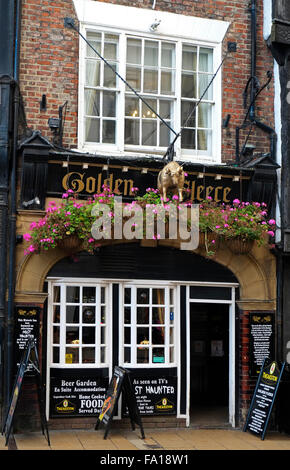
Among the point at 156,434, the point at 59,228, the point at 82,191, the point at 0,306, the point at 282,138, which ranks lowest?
the point at 156,434

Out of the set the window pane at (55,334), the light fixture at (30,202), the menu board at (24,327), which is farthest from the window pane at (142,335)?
the light fixture at (30,202)

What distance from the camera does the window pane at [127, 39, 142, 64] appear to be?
10711 millimetres

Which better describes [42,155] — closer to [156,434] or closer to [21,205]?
[21,205]

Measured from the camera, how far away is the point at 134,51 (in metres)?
10.8

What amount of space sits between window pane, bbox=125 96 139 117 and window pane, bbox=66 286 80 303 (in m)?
3.05

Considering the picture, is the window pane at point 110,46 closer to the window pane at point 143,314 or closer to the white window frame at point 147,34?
the white window frame at point 147,34

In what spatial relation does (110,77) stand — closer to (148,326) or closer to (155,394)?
(148,326)

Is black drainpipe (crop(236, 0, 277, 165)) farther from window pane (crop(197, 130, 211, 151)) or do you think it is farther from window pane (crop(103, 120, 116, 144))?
window pane (crop(103, 120, 116, 144))

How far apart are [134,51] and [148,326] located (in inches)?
180

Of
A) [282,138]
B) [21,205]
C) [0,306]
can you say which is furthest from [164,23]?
[0,306]

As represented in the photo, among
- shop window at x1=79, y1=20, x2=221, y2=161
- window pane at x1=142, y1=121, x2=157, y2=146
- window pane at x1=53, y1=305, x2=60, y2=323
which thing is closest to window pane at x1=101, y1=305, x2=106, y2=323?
window pane at x1=53, y1=305, x2=60, y2=323

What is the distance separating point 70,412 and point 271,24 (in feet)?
23.8

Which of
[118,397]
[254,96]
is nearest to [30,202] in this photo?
[118,397]

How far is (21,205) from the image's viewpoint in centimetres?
975
